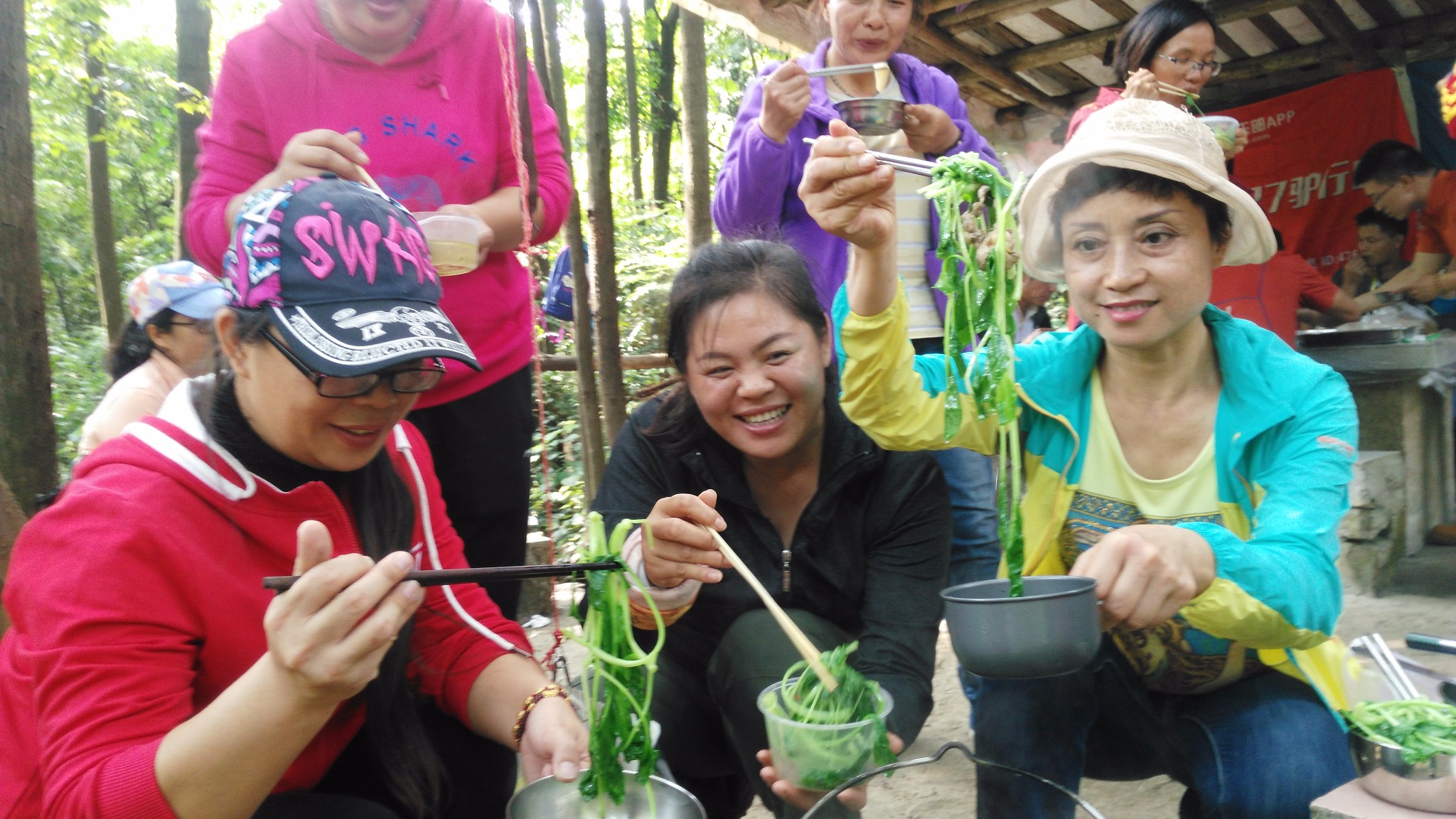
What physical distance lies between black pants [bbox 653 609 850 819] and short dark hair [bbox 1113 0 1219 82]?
3065mm

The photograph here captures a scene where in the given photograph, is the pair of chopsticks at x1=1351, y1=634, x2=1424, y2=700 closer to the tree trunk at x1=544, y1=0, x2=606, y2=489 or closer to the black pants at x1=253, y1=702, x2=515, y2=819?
the black pants at x1=253, y1=702, x2=515, y2=819

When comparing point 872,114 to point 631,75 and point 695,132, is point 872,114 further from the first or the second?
point 631,75

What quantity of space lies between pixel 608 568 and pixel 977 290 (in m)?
0.99

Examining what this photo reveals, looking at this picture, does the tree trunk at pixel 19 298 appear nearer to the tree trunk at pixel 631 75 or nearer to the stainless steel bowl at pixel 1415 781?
the stainless steel bowl at pixel 1415 781

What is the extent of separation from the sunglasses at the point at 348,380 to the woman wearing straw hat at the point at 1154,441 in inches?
34.7

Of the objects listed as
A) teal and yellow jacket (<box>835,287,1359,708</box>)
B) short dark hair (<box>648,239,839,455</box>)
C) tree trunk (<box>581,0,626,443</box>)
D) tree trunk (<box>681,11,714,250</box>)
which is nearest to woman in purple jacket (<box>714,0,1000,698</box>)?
short dark hair (<box>648,239,839,455</box>)

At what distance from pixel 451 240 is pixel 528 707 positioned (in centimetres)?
116

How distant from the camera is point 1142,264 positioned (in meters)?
1.93

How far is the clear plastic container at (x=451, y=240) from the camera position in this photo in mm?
2324

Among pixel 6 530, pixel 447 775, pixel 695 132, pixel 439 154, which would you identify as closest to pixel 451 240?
pixel 439 154

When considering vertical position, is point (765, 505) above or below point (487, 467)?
below

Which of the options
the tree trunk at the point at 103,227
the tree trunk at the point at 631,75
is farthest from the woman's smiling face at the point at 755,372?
the tree trunk at the point at 631,75

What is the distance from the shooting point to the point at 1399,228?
690cm

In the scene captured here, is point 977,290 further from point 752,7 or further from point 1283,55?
point 1283,55
